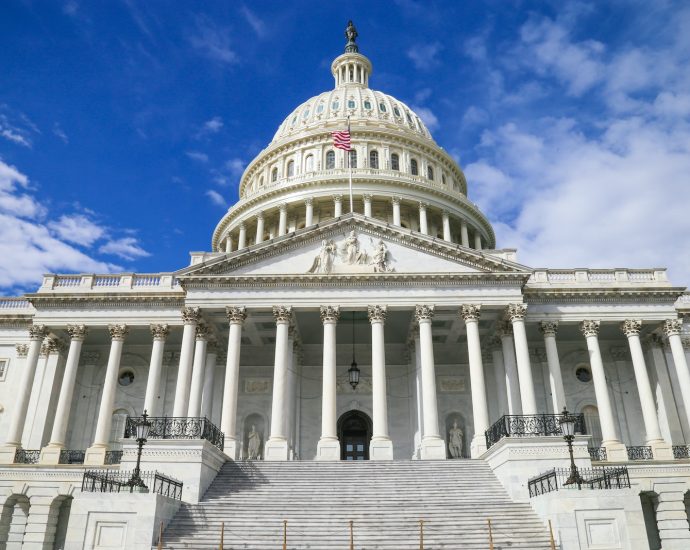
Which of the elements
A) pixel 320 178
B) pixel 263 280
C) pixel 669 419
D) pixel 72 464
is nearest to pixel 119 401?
→ pixel 72 464

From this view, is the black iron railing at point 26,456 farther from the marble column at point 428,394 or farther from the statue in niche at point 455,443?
the statue in niche at point 455,443

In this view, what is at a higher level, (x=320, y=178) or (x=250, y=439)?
(x=320, y=178)

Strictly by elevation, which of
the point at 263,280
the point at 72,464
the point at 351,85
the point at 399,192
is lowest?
the point at 72,464

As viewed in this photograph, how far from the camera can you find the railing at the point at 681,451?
3453 centimetres

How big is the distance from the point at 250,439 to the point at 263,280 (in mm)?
11492

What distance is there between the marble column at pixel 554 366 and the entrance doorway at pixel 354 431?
1258cm

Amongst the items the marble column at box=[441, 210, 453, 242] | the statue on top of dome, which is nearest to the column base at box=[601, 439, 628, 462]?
the marble column at box=[441, 210, 453, 242]

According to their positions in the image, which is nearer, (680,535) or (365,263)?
(680,535)

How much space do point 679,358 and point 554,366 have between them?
7073mm

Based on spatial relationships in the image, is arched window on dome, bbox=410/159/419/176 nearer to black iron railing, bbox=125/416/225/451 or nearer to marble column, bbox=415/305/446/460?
marble column, bbox=415/305/446/460

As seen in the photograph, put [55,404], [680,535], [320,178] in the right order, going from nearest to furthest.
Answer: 1. [680,535]
2. [55,404]
3. [320,178]

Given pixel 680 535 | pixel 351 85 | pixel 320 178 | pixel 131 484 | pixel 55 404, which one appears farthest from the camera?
pixel 351 85

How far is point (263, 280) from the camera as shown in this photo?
34.8 meters

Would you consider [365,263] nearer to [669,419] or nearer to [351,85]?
[669,419]
